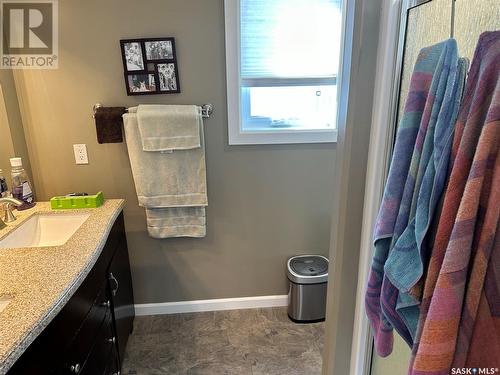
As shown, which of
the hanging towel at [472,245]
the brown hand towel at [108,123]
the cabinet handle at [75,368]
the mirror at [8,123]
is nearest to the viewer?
the hanging towel at [472,245]

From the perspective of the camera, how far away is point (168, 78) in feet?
6.30

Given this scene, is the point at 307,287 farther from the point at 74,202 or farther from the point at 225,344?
the point at 74,202

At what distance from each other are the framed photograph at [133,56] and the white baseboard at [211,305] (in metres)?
1.57

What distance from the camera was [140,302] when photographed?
2.35m

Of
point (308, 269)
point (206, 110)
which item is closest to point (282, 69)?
point (206, 110)

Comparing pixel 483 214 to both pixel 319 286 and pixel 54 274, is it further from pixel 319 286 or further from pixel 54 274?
pixel 319 286

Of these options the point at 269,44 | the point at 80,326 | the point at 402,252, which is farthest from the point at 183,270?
the point at 402,252

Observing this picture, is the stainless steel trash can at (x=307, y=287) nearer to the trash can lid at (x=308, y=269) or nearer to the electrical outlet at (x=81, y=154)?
the trash can lid at (x=308, y=269)

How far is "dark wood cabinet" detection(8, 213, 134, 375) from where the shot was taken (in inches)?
38.2

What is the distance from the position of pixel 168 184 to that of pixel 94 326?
861 mm

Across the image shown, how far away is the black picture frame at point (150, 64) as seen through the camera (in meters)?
1.86

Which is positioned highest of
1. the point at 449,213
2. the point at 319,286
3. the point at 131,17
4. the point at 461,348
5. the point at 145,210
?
the point at 131,17

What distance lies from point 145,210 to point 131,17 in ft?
3.65

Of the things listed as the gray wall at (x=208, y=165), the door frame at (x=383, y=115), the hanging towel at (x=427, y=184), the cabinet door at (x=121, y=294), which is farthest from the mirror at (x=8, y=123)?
the hanging towel at (x=427, y=184)
